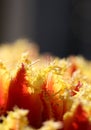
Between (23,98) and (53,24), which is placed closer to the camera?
(23,98)

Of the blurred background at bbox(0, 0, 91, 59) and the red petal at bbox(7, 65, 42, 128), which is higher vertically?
→ the blurred background at bbox(0, 0, 91, 59)

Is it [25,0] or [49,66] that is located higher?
[25,0]

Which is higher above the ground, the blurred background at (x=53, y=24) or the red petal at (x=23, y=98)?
the blurred background at (x=53, y=24)

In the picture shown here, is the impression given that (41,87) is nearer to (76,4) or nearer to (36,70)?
(36,70)

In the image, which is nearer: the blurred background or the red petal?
the red petal

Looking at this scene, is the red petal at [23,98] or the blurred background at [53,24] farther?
the blurred background at [53,24]

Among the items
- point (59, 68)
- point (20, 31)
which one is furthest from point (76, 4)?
point (59, 68)

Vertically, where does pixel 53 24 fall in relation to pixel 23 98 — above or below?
above

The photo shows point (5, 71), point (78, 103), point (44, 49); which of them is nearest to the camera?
point (78, 103)
